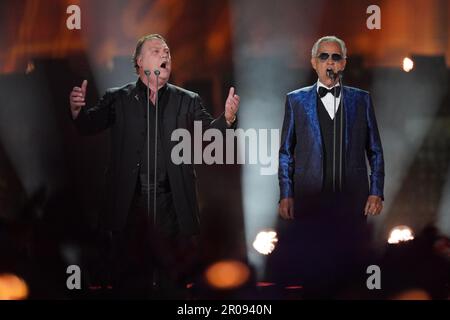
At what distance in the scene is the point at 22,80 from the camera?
550 centimetres

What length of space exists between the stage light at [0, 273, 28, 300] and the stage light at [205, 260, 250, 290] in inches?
53.2

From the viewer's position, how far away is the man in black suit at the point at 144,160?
18.0 ft

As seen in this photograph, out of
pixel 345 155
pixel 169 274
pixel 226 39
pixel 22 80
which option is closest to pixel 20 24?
pixel 22 80

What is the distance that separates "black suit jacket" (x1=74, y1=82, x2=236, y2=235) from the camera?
550 cm

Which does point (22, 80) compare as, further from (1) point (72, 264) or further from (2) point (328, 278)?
(2) point (328, 278)

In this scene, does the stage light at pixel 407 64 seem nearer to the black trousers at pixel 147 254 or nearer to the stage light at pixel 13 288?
the black trousers at pixel 147 254

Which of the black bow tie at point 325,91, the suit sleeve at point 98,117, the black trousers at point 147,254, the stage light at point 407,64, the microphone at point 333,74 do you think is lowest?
the black trousers at point 147,254

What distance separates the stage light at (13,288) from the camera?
5.57 metres

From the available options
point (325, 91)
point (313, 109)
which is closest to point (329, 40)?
point (325, 91)

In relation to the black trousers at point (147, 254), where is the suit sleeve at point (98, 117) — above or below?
above

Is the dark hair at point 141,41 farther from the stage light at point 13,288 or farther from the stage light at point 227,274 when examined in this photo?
the stage light at point 13,288

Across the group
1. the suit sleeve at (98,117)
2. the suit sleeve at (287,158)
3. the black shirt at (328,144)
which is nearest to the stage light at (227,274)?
the suit sleeve at (287,158)

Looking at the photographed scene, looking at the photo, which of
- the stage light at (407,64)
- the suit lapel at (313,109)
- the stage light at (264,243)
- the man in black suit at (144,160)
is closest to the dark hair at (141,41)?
the man in black suit at (144,160)

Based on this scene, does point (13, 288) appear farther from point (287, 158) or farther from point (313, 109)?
point (313, 109)
